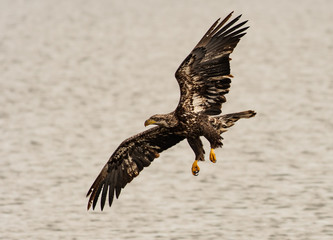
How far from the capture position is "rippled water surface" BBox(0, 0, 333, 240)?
19.3 m

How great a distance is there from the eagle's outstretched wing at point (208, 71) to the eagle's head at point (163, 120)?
0.73 ft

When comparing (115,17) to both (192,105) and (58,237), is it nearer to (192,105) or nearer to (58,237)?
(58,237)

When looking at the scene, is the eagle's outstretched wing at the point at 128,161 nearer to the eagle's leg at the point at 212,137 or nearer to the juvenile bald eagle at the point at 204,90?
the juvenile bald eagle at the point at 204,90

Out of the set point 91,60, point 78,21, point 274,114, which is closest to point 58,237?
point 274,114

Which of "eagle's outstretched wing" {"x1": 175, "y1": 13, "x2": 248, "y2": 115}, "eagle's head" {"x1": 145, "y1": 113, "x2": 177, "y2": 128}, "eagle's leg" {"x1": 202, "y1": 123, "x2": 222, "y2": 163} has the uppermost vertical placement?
"eagle's outstretched wing" {"x1": 175, "y1": 13, "x2": 248, "y2": 115}

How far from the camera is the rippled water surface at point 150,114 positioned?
19328mm

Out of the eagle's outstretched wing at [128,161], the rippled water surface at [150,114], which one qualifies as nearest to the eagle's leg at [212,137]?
the eagle's outstretched wing at [128,161]

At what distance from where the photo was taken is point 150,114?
98.2ft

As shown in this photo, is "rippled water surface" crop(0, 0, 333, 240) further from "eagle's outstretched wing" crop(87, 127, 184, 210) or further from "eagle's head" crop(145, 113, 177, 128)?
"eagle's head" crop(145, 113, 177, 128)

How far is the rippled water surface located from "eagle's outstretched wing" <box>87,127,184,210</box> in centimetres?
218

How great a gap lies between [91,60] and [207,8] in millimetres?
12462

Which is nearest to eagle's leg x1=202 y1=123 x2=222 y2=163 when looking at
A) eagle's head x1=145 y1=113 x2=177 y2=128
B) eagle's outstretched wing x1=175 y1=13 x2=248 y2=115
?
eagle's outstretched wing x1=175 y1=13 x2=248 y2=115

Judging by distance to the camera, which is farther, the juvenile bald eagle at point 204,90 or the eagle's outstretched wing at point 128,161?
the eagle's outstretched wing at point 128,161

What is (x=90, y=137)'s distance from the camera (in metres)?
27.4
